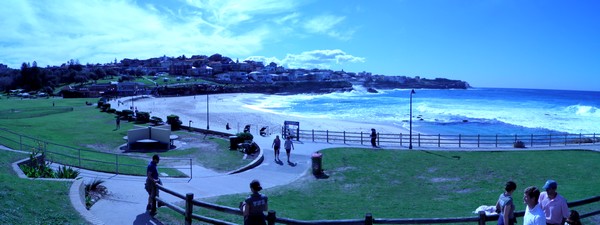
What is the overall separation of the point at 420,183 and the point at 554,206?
8660mm

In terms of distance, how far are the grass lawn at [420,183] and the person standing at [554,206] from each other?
3.28 meters

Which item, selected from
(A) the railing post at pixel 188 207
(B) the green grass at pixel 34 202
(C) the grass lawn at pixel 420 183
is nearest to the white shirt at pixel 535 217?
(C) the grass lawn at pixel 420 183

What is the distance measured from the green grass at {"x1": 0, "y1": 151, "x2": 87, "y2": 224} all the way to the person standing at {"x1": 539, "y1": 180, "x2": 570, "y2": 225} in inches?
292

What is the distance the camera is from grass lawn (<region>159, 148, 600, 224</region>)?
1029 centimetres

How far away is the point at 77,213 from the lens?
296 inches

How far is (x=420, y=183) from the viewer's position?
47.7ft

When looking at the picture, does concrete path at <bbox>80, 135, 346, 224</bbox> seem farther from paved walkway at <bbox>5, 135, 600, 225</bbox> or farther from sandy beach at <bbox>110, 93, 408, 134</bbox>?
sandy beach at <bbox>110, 93, 408, 134</bbox>

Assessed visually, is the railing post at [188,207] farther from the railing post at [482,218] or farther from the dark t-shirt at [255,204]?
the railing post at [482,218]

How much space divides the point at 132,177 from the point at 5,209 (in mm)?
6567

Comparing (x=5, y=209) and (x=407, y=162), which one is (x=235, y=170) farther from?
(x=5, y=209)

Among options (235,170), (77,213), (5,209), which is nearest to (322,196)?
(235,170)

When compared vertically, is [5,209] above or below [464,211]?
above

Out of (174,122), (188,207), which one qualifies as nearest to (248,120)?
(174,122)

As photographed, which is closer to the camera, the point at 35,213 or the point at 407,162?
the point at 35,213
